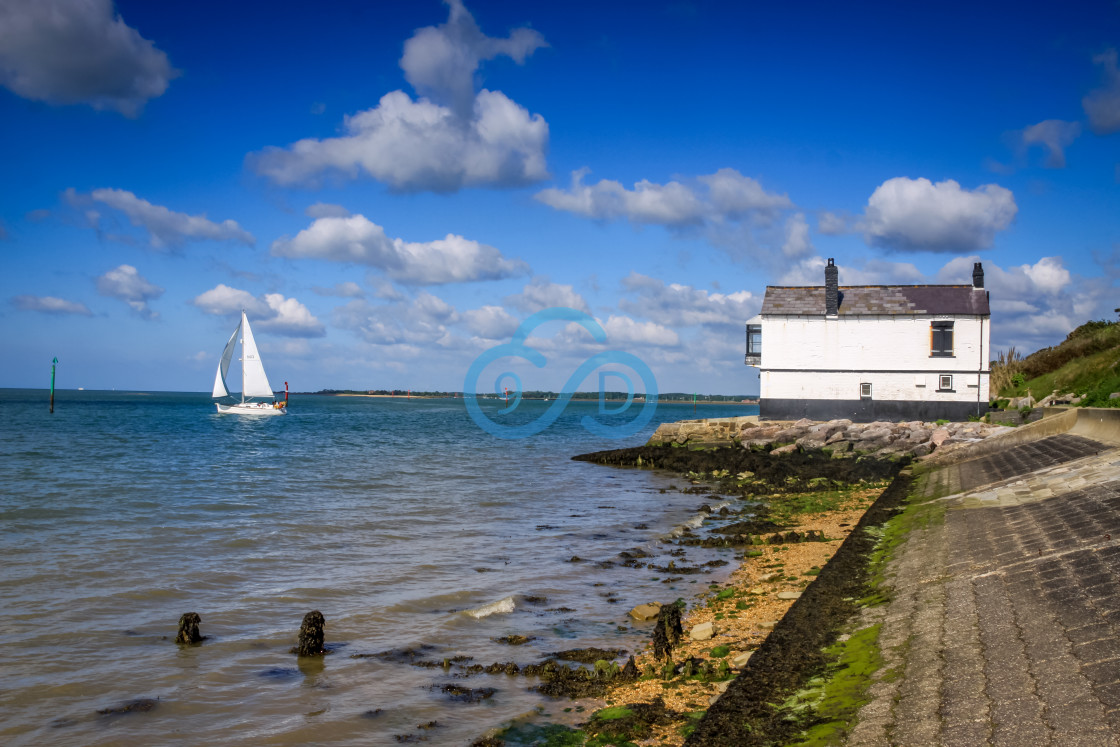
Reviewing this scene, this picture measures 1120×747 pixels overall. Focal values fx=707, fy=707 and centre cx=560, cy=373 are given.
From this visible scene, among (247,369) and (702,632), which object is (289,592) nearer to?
(702,632)

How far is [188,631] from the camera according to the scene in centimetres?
926

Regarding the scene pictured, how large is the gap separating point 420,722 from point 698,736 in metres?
3.02

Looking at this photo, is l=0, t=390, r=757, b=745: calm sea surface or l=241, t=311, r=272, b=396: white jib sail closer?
l=0, t=390, r=757, b=745: calm sea surface

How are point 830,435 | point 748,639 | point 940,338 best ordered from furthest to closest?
point 940,338 < point 830,435 < point 748,639

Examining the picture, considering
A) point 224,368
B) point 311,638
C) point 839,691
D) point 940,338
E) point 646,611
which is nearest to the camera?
point 839,691

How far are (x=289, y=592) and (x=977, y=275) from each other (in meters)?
39.5

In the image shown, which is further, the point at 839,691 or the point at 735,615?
the point at 735,615

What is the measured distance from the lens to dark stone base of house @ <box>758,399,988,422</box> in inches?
1464

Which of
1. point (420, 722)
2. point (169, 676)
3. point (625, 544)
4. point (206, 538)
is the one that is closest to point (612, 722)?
point (420, 722)

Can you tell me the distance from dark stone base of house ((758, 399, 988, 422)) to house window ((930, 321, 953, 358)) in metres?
2.75

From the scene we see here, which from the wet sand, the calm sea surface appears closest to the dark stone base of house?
the calm sea surface

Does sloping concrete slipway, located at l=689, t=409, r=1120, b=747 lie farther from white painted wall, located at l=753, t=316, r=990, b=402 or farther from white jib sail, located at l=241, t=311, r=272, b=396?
white jib sail, located at l=241, t=311, r=272, b=396

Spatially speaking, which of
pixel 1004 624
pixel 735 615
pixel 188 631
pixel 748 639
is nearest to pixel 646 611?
pixel 735 615

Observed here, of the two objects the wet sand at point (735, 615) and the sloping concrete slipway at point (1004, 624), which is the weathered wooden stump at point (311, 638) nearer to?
the wet sand at point (735, 615)
